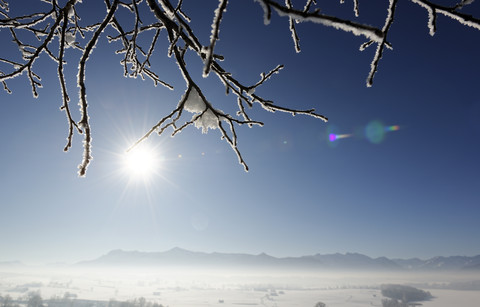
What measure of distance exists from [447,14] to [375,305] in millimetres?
210447

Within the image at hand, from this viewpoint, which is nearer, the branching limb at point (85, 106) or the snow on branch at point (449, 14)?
the snow on branch at point (449, 14)

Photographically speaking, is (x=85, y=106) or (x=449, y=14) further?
(x=85, y=106)

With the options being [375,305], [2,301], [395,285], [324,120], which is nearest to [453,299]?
[395,285]

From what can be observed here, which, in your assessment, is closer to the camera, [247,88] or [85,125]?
[85,125]

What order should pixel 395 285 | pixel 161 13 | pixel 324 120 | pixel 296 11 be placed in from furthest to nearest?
pixel 395 285 → pixel 324 120 → pixel 161 13 → pixel 296 11

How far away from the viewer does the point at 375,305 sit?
16425 centimetres

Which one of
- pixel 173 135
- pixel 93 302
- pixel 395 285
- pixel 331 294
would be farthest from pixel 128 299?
pixel 173 135

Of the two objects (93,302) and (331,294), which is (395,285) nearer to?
(331,294)

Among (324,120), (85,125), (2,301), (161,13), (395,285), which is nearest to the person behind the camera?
(85,125)

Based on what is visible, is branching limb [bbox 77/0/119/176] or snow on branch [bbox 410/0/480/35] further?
branching limb [bbox 77/0/119/176]

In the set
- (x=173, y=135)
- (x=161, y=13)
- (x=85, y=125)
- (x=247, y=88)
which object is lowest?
(x=85, y=125)

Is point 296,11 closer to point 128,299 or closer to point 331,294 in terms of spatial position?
point 128,299

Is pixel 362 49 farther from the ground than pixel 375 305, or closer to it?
farther from the ground

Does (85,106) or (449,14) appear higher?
(449,14)
